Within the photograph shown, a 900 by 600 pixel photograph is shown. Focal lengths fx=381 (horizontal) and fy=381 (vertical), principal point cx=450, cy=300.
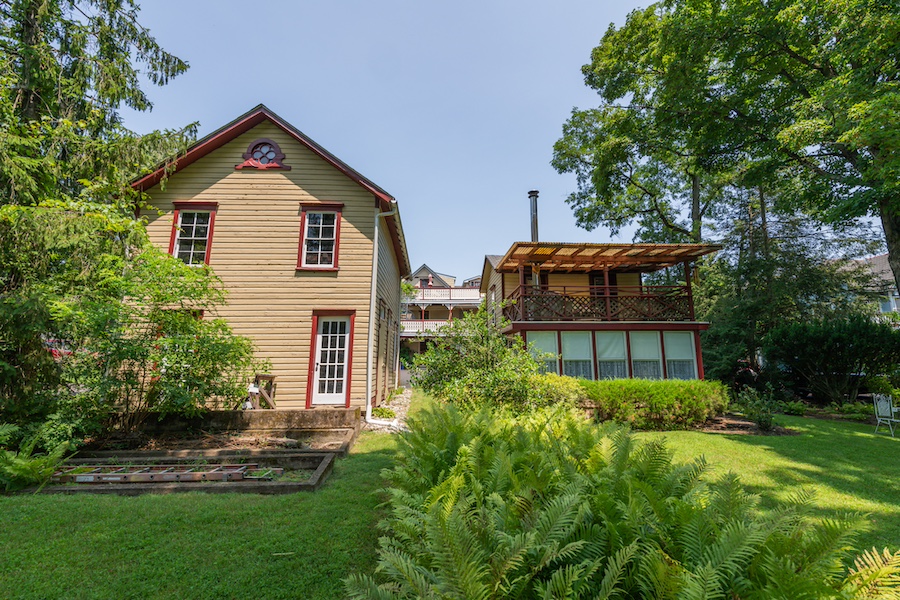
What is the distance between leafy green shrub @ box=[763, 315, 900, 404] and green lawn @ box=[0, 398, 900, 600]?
30.0 ft

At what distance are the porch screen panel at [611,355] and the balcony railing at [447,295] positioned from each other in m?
18.5

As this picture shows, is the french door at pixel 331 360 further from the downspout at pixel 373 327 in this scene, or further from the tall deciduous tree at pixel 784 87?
the tall deciduous tree at pixel 784 87

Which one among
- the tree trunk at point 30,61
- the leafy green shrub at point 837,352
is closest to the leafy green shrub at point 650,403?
the leafy green shrub at point 837,352

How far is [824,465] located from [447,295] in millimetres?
26807

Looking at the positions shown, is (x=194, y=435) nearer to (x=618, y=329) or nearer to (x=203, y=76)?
(x=203, y=76)

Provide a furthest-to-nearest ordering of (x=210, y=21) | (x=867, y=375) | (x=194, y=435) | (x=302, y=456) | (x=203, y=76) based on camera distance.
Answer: (x=867, y=375) < (x=203, y=76) < (x=210, y=21) < (x=194, y=435) < (x=302, y=456)

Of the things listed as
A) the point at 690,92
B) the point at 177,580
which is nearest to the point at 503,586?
the point at 177,580

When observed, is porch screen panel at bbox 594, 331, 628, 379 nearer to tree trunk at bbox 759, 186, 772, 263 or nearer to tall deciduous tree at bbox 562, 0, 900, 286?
tall deciduous tree at bbox 562, 0, 900, 286

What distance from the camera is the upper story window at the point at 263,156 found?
1059 cm

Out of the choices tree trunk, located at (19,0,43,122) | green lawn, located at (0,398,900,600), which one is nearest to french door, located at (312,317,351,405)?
green lawn, located at (0,398,900,600)

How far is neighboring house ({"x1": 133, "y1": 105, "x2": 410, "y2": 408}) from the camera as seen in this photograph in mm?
9805

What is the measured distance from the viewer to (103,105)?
35.1 feet

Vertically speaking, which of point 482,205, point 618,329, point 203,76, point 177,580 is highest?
point 203,76

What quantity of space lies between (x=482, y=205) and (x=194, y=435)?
13288mm
